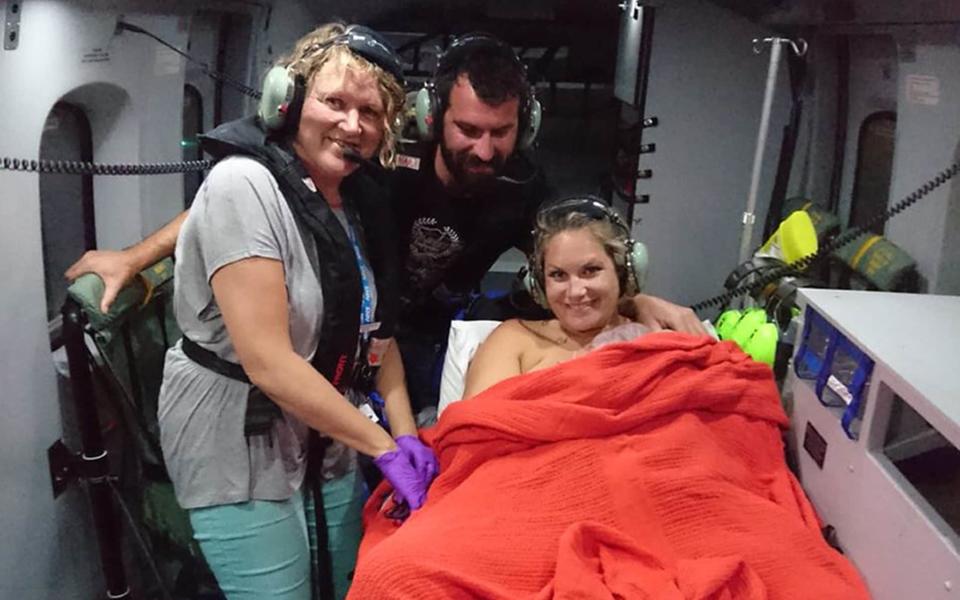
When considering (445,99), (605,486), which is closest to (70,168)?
(445,99)

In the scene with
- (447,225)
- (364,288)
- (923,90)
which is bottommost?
(364,288)

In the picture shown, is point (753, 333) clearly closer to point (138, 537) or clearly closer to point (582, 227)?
point (582, 227)

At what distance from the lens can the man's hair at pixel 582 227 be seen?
2365 millimetres

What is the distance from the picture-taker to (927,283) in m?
2.96

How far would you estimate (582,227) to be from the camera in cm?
237

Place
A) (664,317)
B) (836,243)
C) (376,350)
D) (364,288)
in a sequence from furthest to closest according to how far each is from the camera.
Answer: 1. (836,243)
2. (664,317)
3. (376,350)
4. (364,288)

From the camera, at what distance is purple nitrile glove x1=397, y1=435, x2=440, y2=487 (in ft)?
6.91

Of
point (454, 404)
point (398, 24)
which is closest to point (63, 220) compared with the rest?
point (454, 404)

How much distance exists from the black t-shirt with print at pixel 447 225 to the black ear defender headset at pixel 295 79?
23.1 inches

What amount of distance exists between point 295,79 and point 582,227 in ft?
2.91

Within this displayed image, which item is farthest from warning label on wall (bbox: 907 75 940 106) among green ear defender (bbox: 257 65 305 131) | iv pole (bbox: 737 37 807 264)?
green ear defender (bbox: 257 65 305 131)

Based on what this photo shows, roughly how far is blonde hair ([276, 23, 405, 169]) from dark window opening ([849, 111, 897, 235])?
2494 millimetres

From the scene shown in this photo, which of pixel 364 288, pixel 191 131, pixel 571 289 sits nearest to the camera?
pixel 364 288

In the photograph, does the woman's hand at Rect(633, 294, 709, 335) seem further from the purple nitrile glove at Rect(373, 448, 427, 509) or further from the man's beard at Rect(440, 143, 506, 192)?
the purple nitrile glove at Rect(373, 448, 427, 509)
